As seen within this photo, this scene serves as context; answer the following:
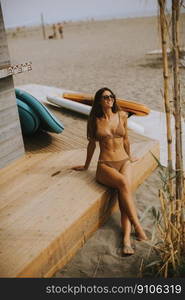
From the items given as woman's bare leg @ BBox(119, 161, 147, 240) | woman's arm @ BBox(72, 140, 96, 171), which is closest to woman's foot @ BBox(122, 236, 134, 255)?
woman's bare leg @ BBox(119, 161, 147, 240)

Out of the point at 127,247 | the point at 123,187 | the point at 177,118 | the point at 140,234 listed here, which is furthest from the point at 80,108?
the point at 177,118

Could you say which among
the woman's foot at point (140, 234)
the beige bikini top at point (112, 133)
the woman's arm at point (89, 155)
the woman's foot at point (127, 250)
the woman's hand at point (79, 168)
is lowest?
the woman's foot at point (127, 250)

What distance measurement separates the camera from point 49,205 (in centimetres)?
269

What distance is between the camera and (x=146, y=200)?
3.29m

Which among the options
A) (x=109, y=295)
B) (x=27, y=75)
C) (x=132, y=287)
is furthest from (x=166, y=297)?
(x=27, y=75)

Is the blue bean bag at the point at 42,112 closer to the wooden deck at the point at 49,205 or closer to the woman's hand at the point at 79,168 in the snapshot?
the wooden deck at the point at 49,205

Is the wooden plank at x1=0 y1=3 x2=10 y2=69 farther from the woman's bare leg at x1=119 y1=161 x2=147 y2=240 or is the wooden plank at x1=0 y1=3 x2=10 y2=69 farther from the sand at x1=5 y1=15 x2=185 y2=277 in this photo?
the woman's bare leg at x1=119 y1=161 x2=147 y2=240

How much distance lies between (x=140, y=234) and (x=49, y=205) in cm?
82

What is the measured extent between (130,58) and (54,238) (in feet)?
37.3

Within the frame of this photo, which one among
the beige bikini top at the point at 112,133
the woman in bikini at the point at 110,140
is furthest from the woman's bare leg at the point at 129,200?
the beige bikini top at the point at 112,133

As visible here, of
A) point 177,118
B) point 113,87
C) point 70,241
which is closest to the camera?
point 177,118

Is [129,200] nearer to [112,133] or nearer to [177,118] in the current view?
[112,133]

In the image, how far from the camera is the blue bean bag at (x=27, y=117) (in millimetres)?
3709

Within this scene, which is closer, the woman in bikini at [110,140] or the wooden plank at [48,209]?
the wooden plank at [48,209]
